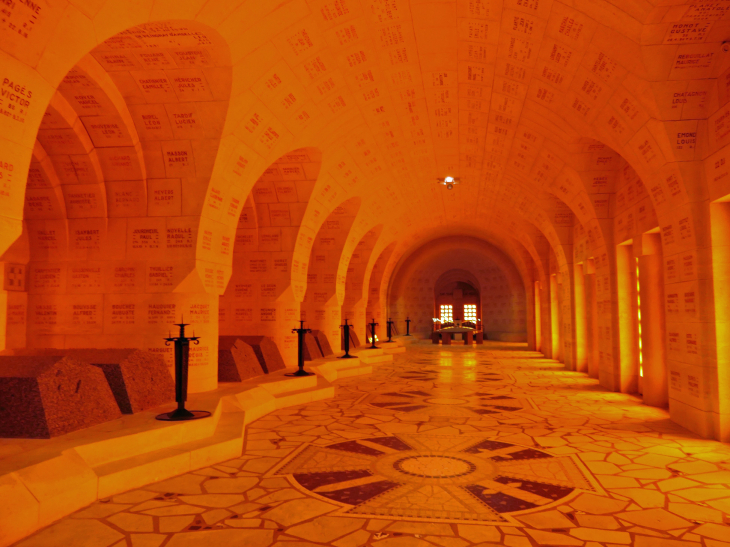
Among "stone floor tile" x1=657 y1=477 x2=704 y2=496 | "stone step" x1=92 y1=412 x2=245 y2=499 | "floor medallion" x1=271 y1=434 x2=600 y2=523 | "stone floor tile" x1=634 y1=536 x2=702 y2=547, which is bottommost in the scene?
"floor medallion" x1=271 y1=434 x2=600 y2=523

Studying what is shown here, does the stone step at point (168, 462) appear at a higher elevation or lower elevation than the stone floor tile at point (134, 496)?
higher

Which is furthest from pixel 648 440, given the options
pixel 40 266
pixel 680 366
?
pixel 40 266

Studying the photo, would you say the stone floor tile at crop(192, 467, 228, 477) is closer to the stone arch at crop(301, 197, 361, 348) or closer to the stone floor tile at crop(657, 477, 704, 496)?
the stone floor tile at crop(657, 477, 704, 496)

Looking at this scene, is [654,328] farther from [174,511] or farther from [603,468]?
[174,511]

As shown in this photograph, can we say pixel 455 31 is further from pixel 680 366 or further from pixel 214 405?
pixel 214 405

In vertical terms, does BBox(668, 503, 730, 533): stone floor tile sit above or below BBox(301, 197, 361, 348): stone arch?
below

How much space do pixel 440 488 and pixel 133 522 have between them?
8.82 feet

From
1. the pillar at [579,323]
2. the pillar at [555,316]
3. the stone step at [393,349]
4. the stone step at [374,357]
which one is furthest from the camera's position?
the stone step at [393,349]

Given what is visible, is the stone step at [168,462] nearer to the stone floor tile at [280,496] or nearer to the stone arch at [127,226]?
the stone floor tile at [280,496]

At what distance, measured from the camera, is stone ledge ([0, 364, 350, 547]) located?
13.1ft

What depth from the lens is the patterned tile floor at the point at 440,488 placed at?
393 centimetres

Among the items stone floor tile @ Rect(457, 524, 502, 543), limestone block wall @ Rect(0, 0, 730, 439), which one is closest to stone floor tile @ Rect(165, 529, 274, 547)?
stone floor tile @ Rect(457, 524, 502, 543)

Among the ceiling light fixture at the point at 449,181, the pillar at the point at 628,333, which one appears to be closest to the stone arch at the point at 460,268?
the ceiling light fixture at the point at 449,181

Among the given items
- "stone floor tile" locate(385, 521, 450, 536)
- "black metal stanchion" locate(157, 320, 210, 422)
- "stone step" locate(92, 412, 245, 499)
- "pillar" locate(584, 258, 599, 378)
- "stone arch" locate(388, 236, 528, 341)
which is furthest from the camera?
"stone arch" locate(388, 236, 528, 341)
